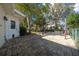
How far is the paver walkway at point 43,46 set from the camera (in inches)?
167

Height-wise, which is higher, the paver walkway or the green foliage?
the green foliage

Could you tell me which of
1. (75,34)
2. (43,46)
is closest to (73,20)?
(75,34)

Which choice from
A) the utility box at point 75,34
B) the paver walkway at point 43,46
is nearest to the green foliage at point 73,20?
the utility box at point 75,34

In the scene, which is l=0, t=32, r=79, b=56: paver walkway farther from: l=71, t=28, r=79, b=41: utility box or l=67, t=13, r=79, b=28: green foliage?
l=67, t=13, r=79, b=28: green foliage

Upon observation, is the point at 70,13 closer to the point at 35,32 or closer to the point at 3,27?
the point at 35,32

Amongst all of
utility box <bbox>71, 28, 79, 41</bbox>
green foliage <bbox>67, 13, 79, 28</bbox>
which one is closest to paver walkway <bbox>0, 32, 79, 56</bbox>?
utility box <bbox>71, 28, 79, 41</bbox>

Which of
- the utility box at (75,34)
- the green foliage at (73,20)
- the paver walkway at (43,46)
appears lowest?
the paver walkway at (43,46)

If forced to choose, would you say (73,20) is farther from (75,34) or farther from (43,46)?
(43,46)

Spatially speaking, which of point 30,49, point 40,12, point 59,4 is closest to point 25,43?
point 30,49

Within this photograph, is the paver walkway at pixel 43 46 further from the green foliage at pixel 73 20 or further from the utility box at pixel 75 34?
the green foliage at pixel 73 20

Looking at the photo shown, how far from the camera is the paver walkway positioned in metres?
4.25

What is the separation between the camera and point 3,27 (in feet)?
17.0

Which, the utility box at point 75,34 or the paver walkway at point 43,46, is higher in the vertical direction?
the utility box at point 75,34

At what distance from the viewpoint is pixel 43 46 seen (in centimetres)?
445
